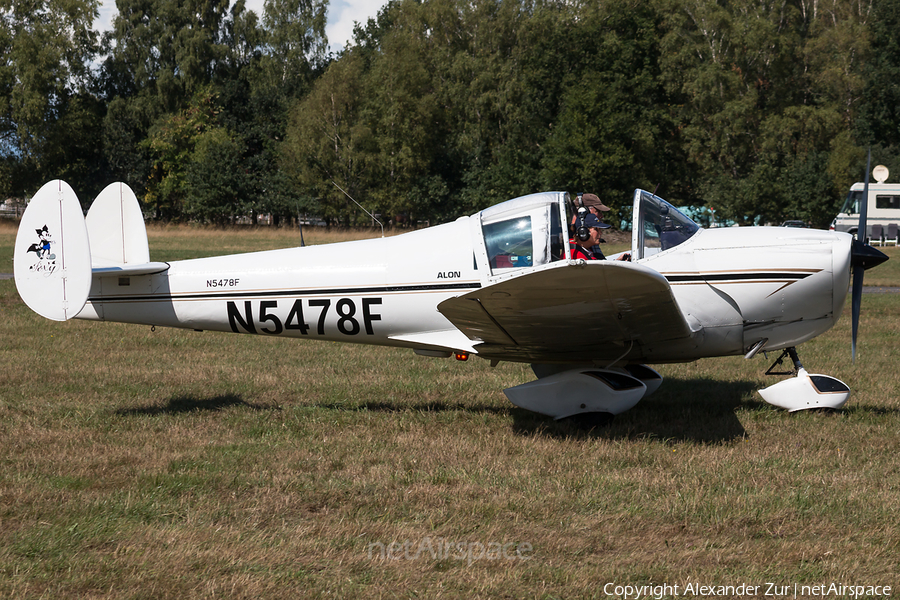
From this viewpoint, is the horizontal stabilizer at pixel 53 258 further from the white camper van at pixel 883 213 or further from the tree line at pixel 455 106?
the white camper van at pixel 883 213

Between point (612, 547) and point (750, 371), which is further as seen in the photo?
point (750, 371)

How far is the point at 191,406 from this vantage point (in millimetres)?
7551

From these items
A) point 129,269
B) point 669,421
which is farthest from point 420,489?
point 129,269

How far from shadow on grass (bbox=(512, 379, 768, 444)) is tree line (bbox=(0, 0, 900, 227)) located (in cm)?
3280

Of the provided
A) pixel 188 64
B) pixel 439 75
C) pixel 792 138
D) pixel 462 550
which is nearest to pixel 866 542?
pixel 462 550

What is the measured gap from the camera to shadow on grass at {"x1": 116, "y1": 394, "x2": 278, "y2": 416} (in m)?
7.27

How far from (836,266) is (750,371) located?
9.57ft

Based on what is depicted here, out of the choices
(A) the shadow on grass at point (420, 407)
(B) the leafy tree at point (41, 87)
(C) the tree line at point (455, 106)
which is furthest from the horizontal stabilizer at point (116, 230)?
(B) the leafy tree at point (41, 87)

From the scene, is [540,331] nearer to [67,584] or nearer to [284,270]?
[284,270]

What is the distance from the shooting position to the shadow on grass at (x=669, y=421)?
21.4ft

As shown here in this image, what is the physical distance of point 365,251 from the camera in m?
7.04

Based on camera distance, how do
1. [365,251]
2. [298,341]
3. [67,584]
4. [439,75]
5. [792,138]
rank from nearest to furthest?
1. [67,584]
2. [365,251]
3. [298,341]
4. [792,138]
5. [439,75]

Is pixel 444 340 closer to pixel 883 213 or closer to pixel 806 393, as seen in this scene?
pixel 806 393

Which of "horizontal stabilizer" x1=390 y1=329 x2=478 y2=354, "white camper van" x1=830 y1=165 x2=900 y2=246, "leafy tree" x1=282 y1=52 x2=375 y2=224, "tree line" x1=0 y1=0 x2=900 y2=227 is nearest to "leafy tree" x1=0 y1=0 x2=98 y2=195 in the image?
"tree line" x1=0 y1=0 x2=900 y2=227
